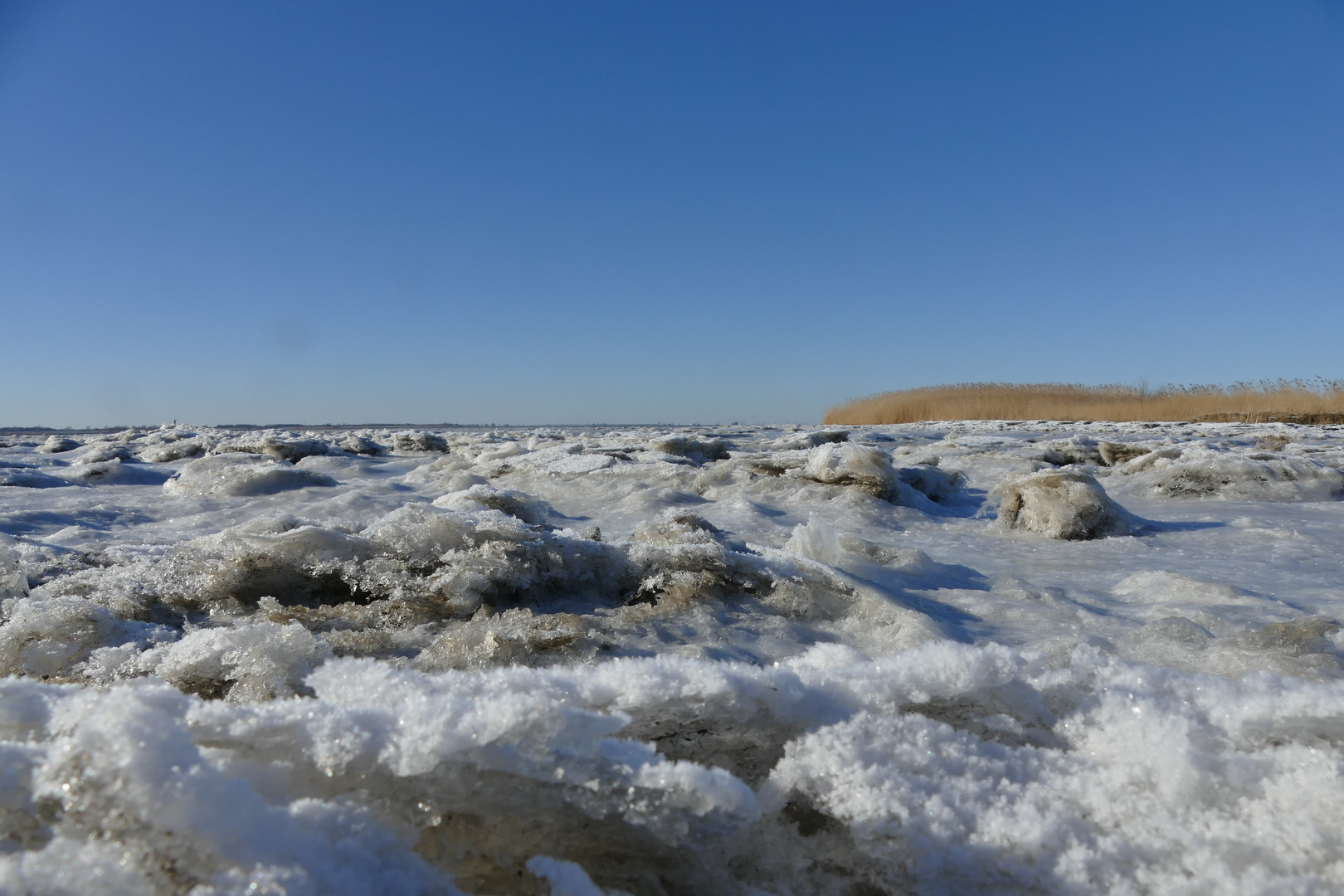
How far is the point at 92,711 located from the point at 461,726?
310 millimetres

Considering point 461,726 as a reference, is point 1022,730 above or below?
below

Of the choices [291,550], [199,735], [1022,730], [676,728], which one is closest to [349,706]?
Answer: [199,735]

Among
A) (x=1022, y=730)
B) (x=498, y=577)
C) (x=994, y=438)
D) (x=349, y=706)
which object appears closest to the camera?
(x=349, y=706)

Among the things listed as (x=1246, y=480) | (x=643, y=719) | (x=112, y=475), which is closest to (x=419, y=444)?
(x=112, y=475)

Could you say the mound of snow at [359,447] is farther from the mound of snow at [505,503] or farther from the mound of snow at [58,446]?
the mound of snow at [505,503]

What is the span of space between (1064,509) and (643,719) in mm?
2490

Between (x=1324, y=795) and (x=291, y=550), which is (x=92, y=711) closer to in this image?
(x=1324, y=795)

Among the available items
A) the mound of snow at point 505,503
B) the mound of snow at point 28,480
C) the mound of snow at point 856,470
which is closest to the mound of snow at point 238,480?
the mound of snow at point 28,480

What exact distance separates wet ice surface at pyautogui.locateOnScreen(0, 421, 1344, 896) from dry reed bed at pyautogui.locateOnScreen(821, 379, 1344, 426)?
13.3m

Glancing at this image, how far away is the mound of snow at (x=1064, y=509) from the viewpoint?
2766mm

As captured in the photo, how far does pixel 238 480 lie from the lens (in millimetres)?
3750

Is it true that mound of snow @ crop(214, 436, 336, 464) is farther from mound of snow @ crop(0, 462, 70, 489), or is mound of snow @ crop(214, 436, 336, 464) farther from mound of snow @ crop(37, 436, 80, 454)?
mound of snow @ crop(37, 436, 80, 454)

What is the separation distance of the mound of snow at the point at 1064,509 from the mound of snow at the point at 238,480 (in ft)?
11.8

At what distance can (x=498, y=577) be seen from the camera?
5.59 ft
